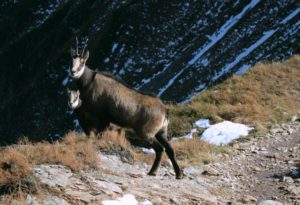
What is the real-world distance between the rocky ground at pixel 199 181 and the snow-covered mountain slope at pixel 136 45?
72.5ft

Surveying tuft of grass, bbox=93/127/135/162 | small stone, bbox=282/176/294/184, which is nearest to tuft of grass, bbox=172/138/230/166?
tuft of grass, bbox=93/127/135/162

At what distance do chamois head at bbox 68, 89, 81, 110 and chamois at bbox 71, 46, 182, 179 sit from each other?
132 mm

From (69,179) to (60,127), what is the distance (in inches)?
1496

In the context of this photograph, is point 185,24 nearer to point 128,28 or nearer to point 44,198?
point 128,28

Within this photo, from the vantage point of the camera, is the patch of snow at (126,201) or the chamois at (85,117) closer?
the patch of snow at (126,201)

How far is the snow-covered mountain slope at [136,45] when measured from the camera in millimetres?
42312

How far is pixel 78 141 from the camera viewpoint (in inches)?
460

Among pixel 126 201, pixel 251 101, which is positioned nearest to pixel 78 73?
pixel 126 201

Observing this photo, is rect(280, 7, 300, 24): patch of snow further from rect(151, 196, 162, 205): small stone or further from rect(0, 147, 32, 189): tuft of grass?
rect(0, 147, 32, 189): tuft of grass

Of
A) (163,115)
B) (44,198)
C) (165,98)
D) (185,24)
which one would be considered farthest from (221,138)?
(185,24)

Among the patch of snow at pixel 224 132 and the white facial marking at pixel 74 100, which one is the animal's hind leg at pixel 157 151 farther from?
the patch of snow at pixel 224 132

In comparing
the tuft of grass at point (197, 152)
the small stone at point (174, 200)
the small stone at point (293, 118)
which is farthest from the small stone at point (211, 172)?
the small stone at point (293, 118)

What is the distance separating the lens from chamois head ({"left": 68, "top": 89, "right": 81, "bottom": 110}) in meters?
11.2

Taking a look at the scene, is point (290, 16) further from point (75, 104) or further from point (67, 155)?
point (67, 155)
